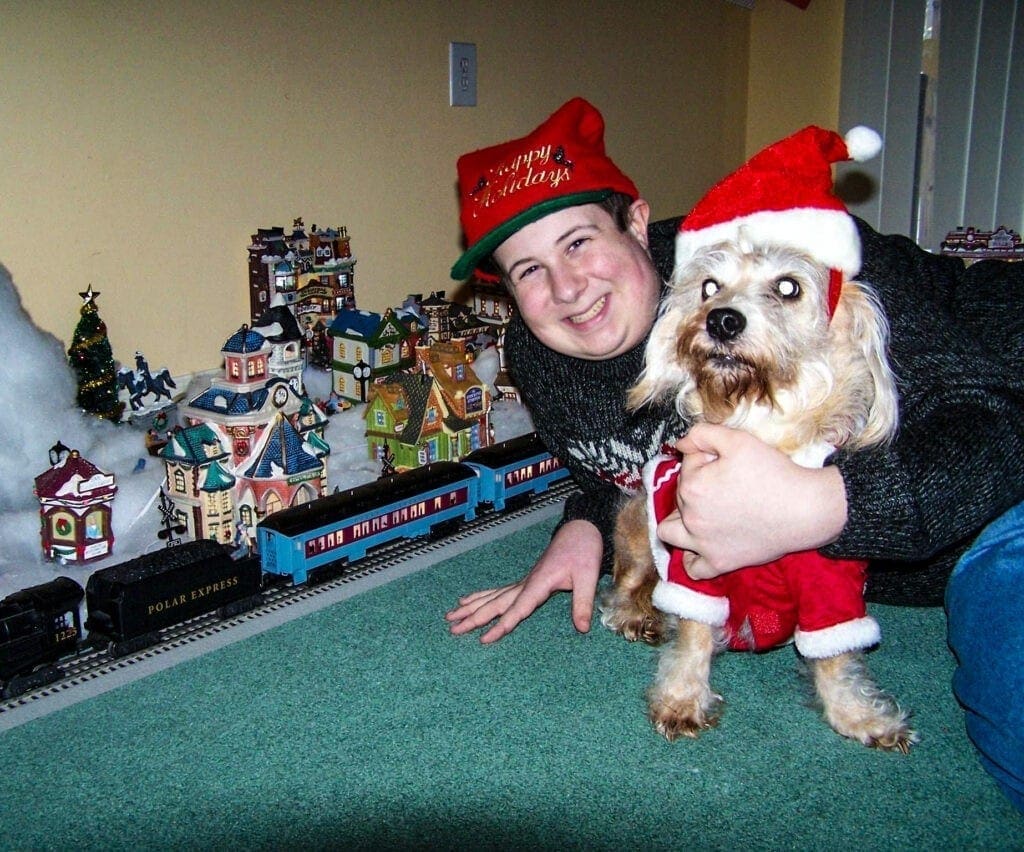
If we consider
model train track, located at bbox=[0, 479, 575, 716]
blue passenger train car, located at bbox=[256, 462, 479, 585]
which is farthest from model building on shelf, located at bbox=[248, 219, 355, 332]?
model train track, located at bbox=[0, 479, 575, 716]

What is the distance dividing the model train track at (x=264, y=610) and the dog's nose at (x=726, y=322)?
0.96m

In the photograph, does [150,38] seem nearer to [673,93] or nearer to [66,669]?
[66,669]

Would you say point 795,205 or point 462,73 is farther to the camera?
point 462,73

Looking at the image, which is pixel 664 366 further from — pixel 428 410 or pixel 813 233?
pixel 428 410

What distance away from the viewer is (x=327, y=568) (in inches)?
72.3

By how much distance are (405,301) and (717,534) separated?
1432mm

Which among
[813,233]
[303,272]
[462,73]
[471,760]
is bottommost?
[471,760]

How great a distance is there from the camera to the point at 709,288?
Result: 48.9 inches

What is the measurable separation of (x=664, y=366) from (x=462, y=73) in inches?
58.5

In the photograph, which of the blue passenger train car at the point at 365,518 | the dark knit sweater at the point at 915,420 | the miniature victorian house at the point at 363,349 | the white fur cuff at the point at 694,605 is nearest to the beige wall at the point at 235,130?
the miniature victorian house at the point at 363,349

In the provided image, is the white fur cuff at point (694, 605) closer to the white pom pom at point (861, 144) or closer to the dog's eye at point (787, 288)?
the dog's eye at point (787, 288)

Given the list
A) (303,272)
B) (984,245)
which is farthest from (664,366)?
(984,245)

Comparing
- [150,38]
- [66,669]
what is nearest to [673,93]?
[150,38]

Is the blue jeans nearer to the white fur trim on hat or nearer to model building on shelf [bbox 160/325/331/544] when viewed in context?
the white fur trim on hat
